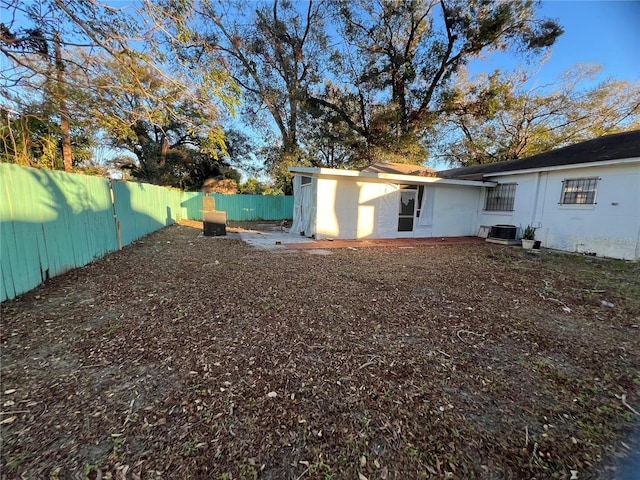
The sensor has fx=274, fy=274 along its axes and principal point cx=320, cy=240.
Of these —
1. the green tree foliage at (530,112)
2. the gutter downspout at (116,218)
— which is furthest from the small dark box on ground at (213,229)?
the green tree foliage at (530,112)

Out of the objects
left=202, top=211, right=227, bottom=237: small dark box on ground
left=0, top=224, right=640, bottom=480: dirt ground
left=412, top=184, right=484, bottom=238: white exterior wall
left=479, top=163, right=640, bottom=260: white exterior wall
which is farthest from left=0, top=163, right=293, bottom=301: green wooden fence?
left=479, top=163, right=640, bottom=260: white exterior wall

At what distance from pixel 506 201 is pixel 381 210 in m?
4.95

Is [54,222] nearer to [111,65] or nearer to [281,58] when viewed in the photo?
[111,65]

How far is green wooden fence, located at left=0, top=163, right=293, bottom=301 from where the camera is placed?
3270 millimetres

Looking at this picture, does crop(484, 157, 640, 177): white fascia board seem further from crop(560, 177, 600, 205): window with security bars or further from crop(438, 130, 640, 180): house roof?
crop(560, 177, 600, 205): window with security bars

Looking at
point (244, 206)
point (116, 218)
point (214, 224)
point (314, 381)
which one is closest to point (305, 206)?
point (214, 224)

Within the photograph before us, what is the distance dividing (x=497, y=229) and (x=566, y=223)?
6.09 ft

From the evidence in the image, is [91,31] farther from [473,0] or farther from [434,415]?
[473,0]

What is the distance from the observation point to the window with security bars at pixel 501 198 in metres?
10.1

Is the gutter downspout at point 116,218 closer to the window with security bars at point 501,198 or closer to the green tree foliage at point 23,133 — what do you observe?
the green tree foliage at point 23,133

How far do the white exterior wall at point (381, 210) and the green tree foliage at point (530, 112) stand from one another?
658 cm

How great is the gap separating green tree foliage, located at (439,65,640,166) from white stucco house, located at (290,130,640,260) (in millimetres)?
5409

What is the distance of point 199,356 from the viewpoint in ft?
7.89

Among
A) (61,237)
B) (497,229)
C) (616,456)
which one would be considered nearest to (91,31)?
(61,237)
